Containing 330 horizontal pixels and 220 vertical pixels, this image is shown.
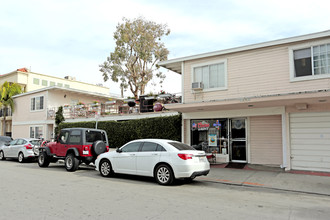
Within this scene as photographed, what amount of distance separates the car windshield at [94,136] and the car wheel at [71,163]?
0.93 metres

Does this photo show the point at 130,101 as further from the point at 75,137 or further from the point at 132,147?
the point at 132,147

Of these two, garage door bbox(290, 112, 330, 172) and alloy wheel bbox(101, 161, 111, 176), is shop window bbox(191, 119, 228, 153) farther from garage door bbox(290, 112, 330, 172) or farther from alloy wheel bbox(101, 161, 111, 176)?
alloy wheel bbox(101, 161, 111, 176)

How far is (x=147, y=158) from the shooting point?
879 centimetres

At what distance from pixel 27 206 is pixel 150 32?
25062 mm

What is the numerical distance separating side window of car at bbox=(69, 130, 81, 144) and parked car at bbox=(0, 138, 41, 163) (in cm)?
421

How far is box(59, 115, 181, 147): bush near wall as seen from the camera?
14258 millimetres

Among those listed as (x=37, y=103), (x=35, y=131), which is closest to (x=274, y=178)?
(x=35, y=131)

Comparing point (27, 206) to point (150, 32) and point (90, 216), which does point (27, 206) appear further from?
point (150, 32)

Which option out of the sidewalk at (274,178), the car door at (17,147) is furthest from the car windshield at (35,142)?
the sidewalk at (274,178)

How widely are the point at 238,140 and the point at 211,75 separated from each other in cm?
342

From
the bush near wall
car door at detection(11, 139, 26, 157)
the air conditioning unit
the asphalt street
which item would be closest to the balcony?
the bush near wall

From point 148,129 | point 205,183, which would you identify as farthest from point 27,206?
point 148,129

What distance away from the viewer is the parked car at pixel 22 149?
1424 cm

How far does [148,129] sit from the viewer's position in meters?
15.4
